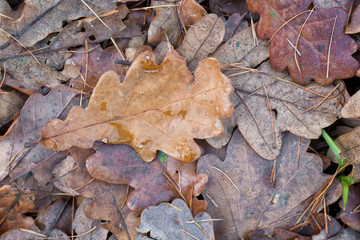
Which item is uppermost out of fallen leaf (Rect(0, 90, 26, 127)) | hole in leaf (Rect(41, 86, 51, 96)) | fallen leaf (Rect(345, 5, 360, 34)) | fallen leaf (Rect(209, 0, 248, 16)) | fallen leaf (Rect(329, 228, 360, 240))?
fallen leaf (Rect(209, 0, 248, 16))

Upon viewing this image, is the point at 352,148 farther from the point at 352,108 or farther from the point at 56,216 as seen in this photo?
the point at 56,216

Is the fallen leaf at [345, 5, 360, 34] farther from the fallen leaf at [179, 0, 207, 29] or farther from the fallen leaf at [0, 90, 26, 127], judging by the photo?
the fallen leaf at [0, 90, 26, 127]

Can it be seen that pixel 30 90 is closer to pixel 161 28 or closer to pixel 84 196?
pixel 84 196

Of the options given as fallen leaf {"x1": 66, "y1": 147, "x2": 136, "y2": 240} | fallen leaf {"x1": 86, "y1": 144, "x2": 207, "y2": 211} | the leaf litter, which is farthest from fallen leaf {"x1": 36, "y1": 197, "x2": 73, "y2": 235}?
fallen leaf {"x1": 86, "y1": 144, "x2": 207, "y2": 211}

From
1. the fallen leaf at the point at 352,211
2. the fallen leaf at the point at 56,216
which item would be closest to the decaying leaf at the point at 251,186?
the fallen leaf at the point at 352,211

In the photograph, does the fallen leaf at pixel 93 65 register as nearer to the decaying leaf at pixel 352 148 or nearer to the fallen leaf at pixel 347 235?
the decaying leaf at pixel 352 148

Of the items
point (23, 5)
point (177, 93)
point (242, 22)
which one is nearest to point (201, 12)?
point (242, 22)
